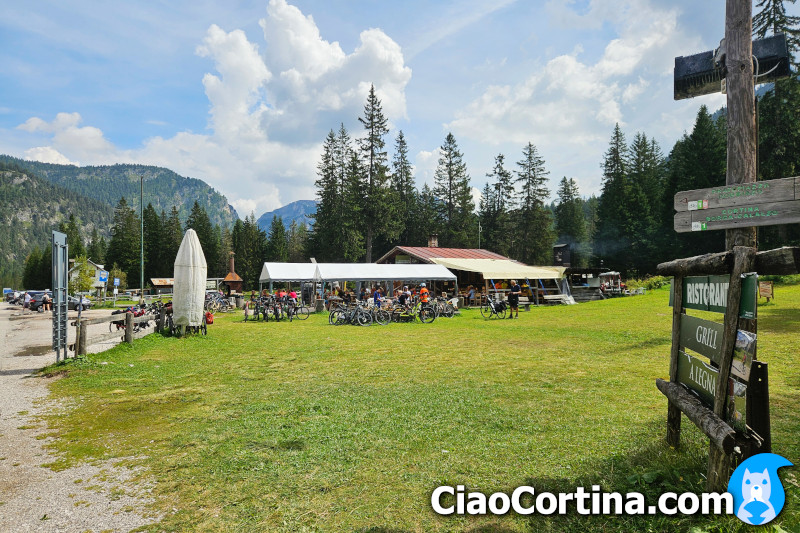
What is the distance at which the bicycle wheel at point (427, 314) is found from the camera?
19000mm

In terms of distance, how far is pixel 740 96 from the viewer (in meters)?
3.90

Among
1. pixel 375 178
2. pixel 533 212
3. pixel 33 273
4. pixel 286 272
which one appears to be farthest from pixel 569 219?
pixel 33 273

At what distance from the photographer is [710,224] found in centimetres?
352

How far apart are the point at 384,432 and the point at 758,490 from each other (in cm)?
320

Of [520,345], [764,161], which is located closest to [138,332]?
[520,345]

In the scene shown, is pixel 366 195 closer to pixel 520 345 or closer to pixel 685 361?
pixel 520 345

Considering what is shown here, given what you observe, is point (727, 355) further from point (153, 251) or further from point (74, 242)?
point (74, 242)

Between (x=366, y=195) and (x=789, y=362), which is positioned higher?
(x=366, y=195)

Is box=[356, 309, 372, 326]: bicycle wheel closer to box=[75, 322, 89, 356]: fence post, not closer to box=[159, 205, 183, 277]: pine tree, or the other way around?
box=[75, 322, 89, 356]: fence post

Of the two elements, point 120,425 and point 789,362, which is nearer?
point 120,425

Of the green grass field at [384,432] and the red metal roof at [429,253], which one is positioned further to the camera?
the red metal roof at [429,253]

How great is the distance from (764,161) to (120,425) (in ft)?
152

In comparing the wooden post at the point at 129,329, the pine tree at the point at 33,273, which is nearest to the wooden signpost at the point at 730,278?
the wooden post at the point at 129,329

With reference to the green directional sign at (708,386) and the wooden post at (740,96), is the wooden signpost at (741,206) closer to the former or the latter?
the wooden post at (740,96)
